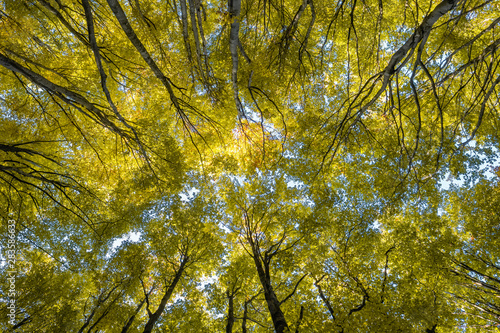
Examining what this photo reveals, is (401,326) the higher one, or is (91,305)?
(91,305)

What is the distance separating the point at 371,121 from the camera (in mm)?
6348

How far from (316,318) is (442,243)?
4560 mm

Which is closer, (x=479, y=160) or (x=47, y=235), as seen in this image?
(x=479, y=160)

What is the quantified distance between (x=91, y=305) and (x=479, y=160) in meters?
13.5

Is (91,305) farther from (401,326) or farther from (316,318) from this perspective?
(401,326)

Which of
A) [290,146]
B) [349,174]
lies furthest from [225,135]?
[349,174]

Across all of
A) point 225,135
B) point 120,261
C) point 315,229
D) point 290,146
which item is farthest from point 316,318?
point 120,261

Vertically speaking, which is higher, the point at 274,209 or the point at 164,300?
the point at 274,209

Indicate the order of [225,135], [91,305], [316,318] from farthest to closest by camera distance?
[91,305] → [225,135] → [316,318]

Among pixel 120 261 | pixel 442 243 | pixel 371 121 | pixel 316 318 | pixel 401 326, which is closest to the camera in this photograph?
pixel 401 326

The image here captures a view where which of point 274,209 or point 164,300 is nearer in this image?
point 164,300

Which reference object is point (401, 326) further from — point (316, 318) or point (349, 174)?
point (349, 174)

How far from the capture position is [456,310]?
23.0ft

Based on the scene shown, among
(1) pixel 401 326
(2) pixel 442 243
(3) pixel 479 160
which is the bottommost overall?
(1) pixel 401 326
